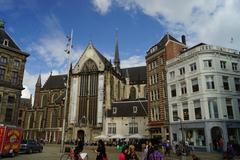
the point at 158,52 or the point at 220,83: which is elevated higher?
the point at 158,52

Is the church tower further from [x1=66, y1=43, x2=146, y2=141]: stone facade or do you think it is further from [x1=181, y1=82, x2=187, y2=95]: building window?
[x1=181, y1=82, x2=187, y2=95]: building window

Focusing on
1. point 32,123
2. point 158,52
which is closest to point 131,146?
point 158,52

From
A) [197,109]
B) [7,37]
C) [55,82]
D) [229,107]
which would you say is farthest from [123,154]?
[55,82]

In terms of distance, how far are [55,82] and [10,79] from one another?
42.9 m

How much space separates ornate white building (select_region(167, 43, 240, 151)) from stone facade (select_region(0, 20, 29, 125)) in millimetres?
28171

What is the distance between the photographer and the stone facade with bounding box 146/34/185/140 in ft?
121

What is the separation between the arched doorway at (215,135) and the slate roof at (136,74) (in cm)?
3865

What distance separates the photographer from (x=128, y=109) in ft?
170

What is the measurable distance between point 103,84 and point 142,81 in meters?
14.7

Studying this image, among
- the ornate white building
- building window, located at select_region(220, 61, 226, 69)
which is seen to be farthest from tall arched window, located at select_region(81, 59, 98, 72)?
building window, located at select_region(220, 61, 226, 69)

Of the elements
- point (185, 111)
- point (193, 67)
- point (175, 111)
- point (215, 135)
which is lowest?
point (215, 135)

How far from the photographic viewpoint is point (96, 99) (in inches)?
2295

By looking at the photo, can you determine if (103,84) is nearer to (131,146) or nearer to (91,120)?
(91,120)

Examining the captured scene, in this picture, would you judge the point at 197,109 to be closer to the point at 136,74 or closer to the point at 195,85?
the point at 195,85
